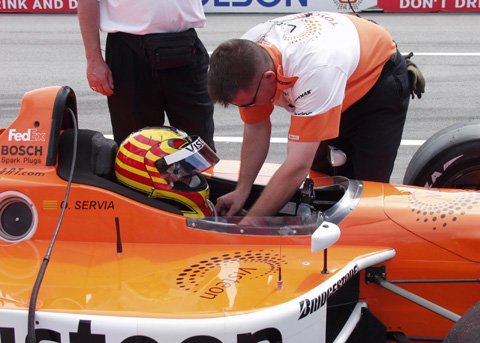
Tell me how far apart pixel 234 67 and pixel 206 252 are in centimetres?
81

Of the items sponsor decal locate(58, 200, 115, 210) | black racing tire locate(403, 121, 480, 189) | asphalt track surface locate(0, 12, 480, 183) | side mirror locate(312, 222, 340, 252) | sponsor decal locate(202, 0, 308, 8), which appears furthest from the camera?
sponsor decal locate(202, 0, 308, 8)

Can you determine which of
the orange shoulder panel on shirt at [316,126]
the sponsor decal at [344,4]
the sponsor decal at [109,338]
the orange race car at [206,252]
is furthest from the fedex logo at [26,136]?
the sponsor decal at [344,4]

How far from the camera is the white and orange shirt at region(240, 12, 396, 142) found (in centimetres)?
286

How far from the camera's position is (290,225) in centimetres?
290

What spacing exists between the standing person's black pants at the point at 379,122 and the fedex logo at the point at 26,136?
1.57 metres

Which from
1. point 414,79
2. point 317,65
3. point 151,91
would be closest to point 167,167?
point 317,65

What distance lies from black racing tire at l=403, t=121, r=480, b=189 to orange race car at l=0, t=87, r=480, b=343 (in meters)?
0.52

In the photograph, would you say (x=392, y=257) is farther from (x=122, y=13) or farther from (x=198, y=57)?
(x=122, y=13)

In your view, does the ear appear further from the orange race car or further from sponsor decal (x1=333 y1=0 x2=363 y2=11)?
sponsor decal (x1=333 y1=0 x2=363 y2=11)

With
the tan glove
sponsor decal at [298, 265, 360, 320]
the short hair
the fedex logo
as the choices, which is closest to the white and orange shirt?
the short hair

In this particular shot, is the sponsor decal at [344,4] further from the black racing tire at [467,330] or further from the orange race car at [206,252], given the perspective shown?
the black racing tire at [467,330]

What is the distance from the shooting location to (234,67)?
2.73 m

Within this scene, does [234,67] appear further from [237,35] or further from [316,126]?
[237,35]

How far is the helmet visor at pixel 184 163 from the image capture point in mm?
2896
